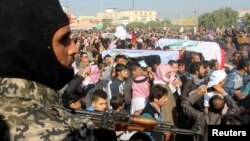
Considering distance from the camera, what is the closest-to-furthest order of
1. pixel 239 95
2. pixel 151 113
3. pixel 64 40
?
1. pixel 64 40
2. pixel 151 113
3. pixel 239 95

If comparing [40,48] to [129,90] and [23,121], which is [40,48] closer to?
[23,121]

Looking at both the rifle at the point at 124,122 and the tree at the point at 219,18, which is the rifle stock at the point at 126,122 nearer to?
the rifle at the point at 124,122

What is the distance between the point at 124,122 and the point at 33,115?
1.23 metres

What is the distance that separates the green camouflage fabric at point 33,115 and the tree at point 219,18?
47.6 metres

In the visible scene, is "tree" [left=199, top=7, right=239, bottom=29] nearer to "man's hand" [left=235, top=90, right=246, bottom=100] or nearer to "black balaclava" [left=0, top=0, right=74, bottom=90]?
"man's hand" [left=235, top=90, right=246, bottom=100]

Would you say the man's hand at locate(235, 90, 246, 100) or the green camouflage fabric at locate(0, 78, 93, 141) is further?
the man's hand at locate(235, 90, 246, 100)

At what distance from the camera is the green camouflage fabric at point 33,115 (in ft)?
3.25

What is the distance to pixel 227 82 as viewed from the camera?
617 centimetres

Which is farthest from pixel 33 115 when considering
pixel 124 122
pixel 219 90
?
pixel 219 90

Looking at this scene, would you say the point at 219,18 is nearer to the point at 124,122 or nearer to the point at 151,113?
the point at 151,113

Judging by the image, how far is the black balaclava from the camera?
105 centimetres

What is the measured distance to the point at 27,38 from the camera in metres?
1.05

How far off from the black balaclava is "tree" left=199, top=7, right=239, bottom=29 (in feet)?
156

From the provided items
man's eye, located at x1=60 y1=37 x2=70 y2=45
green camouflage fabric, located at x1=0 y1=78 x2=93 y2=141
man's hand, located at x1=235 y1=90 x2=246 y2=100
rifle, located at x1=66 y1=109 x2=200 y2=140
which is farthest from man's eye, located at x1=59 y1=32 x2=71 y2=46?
man's hand, located at x1=235 y1=90 x2=246 y2=100
